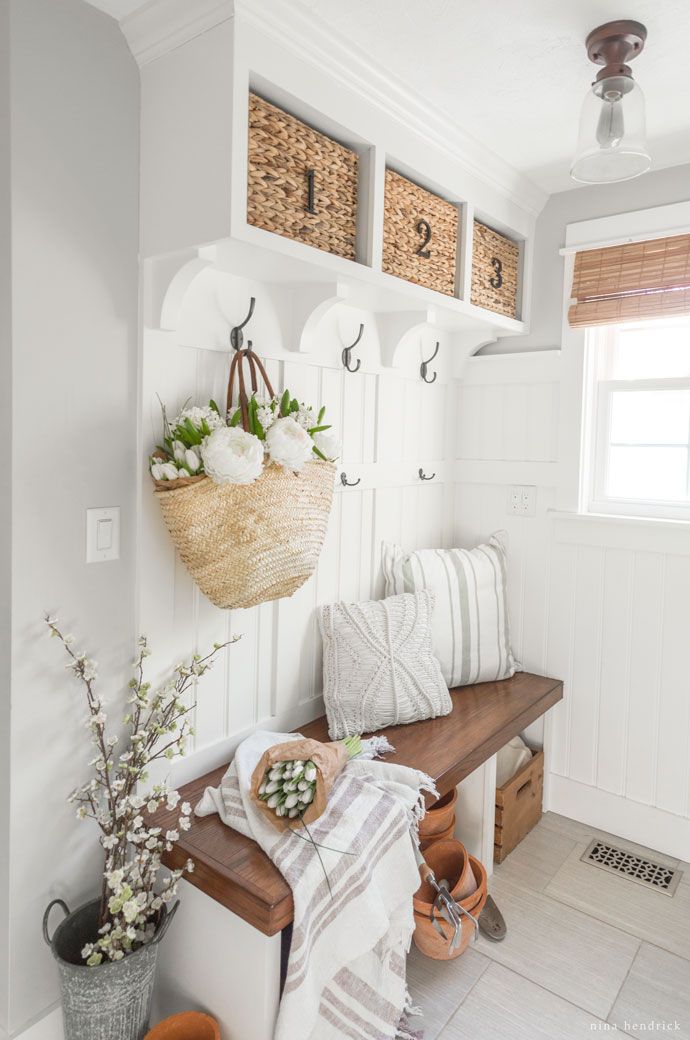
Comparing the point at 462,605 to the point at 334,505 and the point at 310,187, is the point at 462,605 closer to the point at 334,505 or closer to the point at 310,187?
the point at 334,505

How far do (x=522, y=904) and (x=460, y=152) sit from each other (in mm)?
2214

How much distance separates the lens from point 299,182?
153 centimetres

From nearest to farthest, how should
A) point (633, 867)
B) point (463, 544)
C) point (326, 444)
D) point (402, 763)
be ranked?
1. point (326, 444)
2. point (402, 763)
3. point (633, 867)
4. point (463, 544)

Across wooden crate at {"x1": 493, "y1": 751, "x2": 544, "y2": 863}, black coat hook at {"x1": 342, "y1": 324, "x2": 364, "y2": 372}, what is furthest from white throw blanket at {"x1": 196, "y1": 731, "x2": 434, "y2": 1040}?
black coat hook at {"x1": 342, "y1": 324, "x2": 364, "y2": 372}

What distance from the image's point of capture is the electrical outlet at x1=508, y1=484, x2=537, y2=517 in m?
2.47

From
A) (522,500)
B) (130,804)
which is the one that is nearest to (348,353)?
(522,500)

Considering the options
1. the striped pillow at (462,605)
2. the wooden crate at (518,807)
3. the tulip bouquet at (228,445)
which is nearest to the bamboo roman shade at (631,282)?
the striped pillow at (462,605)

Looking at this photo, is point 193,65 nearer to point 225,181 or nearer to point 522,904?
point 225,181

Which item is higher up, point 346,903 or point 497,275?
point 497,275

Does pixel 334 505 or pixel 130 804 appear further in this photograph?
pixel 334 505

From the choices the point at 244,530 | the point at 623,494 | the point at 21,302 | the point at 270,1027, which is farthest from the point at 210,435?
the point at 623,494

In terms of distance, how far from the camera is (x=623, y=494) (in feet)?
7.68

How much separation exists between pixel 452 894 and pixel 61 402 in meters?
1.51

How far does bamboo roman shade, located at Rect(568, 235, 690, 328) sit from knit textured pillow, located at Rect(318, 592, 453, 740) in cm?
120
